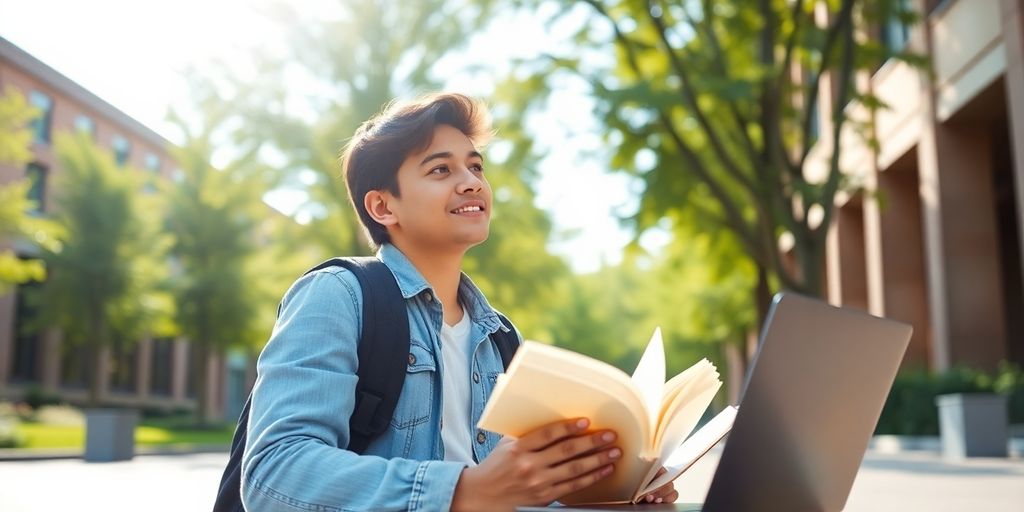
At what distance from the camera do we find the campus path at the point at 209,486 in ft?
23.9

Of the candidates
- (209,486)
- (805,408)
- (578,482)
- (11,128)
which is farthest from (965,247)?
(578,482)

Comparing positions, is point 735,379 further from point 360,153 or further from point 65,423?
point 360,153

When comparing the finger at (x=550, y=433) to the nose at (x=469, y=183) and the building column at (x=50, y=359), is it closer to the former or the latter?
the nose at (x=469, y=183)

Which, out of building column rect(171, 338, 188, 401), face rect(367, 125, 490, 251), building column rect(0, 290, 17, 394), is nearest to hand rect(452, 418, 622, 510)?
face rect(367, 125, 490, 251)

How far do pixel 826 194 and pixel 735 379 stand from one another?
2687 cm

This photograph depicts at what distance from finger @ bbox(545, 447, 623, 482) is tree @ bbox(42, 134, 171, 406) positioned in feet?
94.3

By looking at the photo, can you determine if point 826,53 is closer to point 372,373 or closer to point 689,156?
point 689,156

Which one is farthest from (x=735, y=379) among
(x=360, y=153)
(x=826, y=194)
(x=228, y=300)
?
(x=360, y=153)

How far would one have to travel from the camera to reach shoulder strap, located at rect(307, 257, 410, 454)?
6.34 feet

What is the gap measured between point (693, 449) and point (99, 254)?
28842mm

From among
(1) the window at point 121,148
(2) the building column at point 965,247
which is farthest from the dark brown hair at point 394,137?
(1) the window at point 121,148

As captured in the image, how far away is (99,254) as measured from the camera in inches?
1111

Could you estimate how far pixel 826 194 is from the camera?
13.8 m

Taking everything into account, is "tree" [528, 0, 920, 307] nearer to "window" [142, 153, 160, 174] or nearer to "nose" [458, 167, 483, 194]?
"nose" [458, 167, 483, 194]
